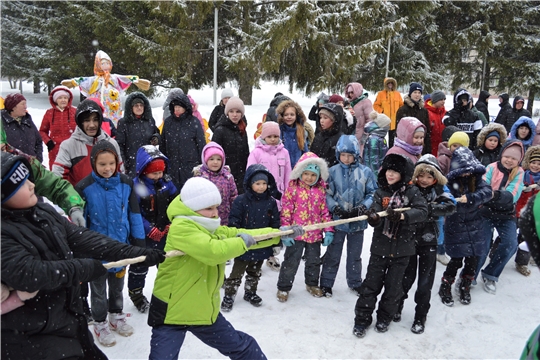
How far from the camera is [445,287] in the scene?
5.02m

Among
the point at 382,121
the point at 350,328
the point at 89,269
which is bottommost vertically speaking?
the point at 350,328

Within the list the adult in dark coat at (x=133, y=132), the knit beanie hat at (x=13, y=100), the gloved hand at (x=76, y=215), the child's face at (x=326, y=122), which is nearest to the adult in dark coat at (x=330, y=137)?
the child's face at (x=326, y=122)

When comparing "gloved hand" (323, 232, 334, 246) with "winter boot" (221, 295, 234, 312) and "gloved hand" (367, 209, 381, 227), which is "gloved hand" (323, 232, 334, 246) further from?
"winter boot" (221, 295, 234, 312)

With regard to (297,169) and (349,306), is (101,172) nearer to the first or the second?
(297,169)

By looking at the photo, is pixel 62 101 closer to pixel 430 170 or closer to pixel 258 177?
pixel 258 177

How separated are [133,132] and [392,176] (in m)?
3.88

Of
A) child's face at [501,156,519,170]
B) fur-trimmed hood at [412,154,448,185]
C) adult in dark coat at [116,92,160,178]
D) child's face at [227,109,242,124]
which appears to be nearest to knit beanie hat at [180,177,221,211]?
fur-trimmed hood at [412,154,448,185]

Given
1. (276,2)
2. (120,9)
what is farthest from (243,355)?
(120,9)

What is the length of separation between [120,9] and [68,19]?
329cm

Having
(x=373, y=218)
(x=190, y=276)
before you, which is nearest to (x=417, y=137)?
(x=373, y=218)

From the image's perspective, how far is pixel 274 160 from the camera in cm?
559

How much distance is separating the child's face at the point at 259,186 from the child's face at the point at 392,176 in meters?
1.31

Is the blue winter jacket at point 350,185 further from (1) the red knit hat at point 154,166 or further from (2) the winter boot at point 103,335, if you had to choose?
(2) the winter boot at point 103,335

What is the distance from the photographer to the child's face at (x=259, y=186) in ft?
15.0
